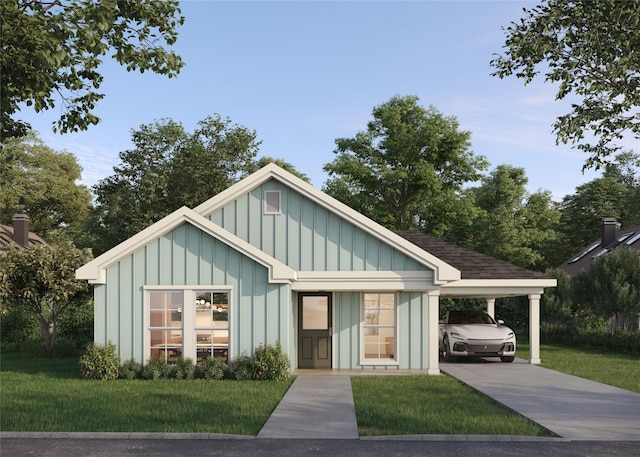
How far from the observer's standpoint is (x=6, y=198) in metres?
55.5

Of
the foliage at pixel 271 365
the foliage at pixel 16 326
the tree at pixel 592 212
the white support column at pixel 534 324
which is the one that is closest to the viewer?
the foliage at pixel 271 365

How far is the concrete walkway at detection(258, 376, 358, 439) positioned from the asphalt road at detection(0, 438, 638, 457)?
1.41ft

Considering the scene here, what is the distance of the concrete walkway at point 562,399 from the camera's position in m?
9.58

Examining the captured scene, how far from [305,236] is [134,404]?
7171 mm

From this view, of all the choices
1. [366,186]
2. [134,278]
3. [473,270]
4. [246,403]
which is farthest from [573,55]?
[366,186]

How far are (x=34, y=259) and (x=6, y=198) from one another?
3763cm

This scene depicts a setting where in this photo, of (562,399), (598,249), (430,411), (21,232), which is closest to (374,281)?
(562,399)

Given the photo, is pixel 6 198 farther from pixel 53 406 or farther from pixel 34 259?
pixel 53 406

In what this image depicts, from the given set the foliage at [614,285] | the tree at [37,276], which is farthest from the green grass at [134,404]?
the foliage at [614,285]

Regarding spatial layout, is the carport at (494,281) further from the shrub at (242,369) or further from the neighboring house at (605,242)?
the neighboring house at (605,242)

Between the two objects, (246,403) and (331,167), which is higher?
(331,167)

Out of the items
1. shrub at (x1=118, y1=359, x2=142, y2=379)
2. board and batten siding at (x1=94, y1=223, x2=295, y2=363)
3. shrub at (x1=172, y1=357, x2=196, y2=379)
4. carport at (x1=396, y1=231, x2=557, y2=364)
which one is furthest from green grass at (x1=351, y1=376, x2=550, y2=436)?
shrub at (x1=118, y1=359, x2=142, y2=379)

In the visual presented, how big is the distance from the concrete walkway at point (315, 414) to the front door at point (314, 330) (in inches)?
138

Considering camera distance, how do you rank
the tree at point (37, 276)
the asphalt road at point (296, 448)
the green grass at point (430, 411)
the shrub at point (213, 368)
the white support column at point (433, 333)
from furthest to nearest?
the tree at point (37, 276) < the white support column at point (433, 333) < the shrub at point (213, 368) < the green grass at point (430, 411) < the asphalt road at point (296, 448)
